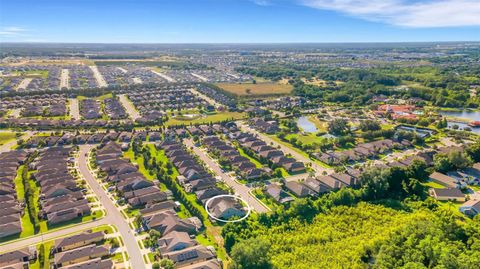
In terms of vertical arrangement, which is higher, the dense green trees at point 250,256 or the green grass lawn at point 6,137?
the green grass lawn at point 6,137

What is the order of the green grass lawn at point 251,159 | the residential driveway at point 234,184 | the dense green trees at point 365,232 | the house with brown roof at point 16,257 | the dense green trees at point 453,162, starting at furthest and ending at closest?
1. the green grass lawn at point 251,159
2. the dense green trees at point 453,162
3. the residential driveway at point 234,184
4. the house with brown roof at point 16,257
5. the dense green trees at point 365,232

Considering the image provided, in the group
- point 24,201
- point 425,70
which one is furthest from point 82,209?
point 425,70

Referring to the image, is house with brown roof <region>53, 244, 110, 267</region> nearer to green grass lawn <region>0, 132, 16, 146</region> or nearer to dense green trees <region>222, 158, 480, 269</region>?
dense green trees <region>222, 158, 480, 269</region>

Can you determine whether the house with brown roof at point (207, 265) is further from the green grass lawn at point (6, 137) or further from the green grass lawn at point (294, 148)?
the green grass lawn at point (6, 137)

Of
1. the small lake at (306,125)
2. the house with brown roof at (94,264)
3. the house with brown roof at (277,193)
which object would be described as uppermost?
the small lake at (306,125)

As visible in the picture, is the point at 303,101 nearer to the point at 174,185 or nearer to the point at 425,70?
the point at 174,185

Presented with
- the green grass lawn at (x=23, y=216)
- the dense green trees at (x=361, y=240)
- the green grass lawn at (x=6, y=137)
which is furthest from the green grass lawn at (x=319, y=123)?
the green grass lawn at (x=6, y=137)

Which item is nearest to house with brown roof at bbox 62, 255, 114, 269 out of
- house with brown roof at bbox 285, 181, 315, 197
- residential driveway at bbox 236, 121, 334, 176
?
house with brown roof at bbox 285, 181, 315, 197

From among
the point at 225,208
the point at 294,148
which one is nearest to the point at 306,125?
the point at 294,148

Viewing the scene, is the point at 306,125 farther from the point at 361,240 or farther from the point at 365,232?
the point at 361,240
